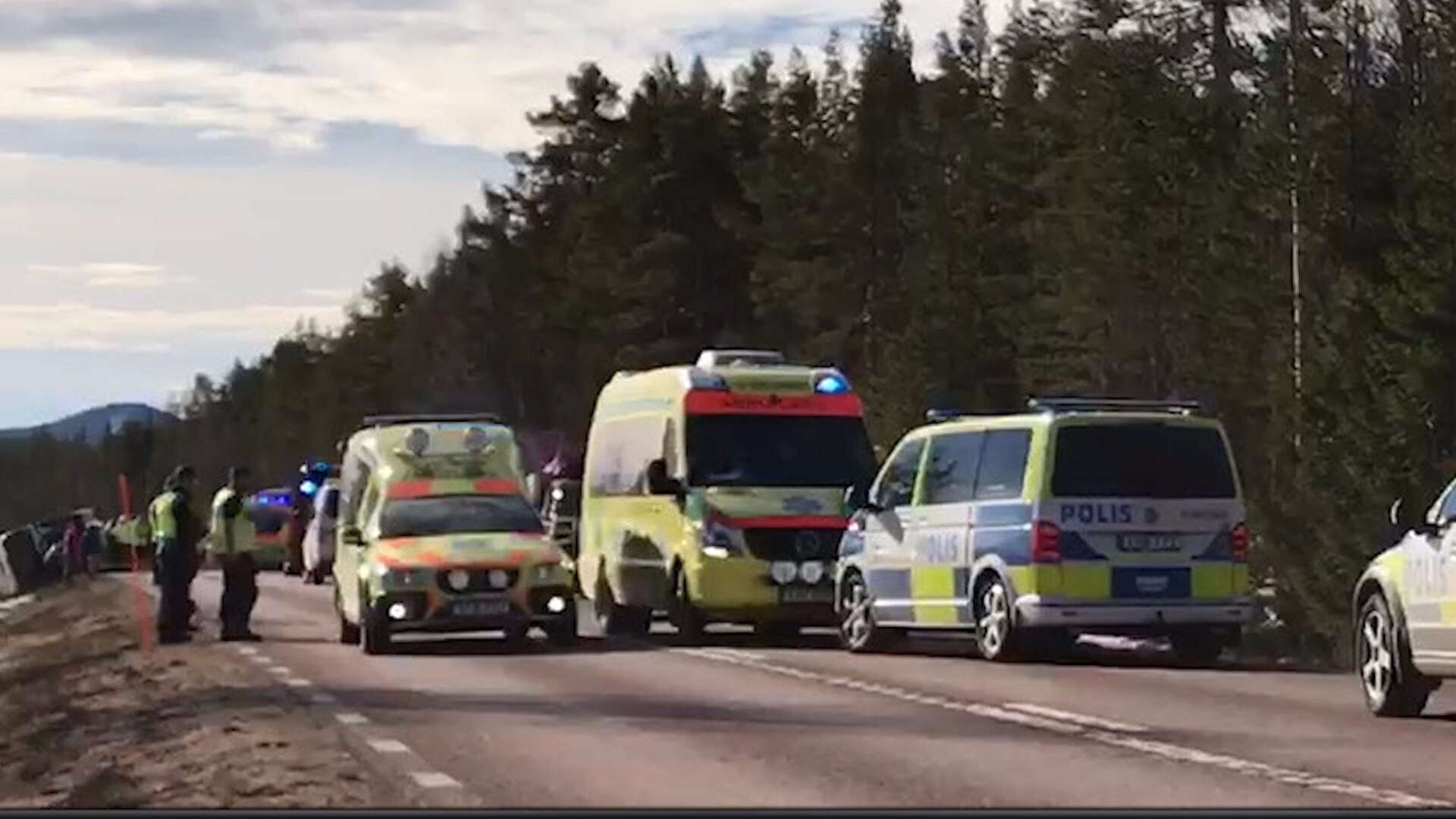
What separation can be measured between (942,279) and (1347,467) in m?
39.8

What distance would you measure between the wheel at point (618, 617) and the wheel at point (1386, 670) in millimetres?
13648

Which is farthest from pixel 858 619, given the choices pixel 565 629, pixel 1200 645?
pixel 1200 645

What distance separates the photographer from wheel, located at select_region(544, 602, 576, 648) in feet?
90.9

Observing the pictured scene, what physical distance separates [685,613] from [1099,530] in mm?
6111

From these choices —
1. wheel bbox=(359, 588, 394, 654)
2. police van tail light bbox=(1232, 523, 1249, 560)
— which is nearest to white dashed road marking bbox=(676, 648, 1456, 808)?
police van tail light bbox=(1232, 523, 1249, 560)

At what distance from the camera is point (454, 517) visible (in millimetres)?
28484

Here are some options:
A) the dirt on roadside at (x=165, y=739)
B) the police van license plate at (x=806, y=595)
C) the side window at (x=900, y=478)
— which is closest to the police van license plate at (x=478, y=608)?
the dirt on roadside at (x=165, y=739)

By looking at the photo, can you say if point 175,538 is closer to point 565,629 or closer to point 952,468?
point 565,629

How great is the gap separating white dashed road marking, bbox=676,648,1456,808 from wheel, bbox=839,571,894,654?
290cm

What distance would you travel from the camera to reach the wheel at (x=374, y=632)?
1061 inches

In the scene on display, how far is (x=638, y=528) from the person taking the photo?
97.0ft

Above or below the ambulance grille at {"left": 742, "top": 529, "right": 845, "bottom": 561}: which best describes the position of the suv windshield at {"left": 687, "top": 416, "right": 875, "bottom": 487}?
above

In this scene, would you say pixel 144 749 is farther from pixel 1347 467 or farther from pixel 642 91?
pixel 642 91

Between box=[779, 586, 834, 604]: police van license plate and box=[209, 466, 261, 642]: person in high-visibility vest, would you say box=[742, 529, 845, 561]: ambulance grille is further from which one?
box=[209, 466, 261, 642]: person in high-visibility vest
